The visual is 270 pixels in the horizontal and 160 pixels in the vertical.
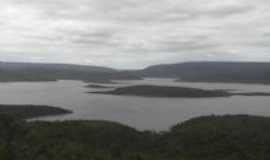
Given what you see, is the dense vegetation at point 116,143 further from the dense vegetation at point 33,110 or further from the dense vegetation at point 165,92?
the dense vegetation at point 165,92

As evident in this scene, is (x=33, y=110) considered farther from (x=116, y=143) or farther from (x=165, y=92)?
(x=165, y=92)

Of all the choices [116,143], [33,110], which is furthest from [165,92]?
[116,143]

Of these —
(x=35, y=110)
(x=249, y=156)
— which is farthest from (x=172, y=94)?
(x=249, y=156)

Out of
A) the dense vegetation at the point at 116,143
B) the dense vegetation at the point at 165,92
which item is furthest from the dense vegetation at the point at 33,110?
the dense vegetation at the point at 165,92

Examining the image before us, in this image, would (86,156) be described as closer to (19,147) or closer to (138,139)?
(19,147)

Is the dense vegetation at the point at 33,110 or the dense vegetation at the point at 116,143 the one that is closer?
the dense vegetation at the point at 116,143

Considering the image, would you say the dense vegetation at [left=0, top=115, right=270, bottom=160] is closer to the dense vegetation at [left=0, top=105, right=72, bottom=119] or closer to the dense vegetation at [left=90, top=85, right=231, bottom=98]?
the dense vegetation at [left=0, top=105, right=72, bottom=119]

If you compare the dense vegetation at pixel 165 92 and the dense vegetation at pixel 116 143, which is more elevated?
the dense vegetation at pixel 116 143

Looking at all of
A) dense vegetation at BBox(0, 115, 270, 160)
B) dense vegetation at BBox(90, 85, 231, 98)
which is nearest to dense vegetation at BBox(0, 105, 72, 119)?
dense vegetation at BBox(0, 115, 270, 160)

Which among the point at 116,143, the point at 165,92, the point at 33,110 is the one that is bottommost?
the point at 33,110
